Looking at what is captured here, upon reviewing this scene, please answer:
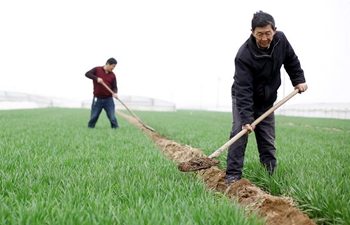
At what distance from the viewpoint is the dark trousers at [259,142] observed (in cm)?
329

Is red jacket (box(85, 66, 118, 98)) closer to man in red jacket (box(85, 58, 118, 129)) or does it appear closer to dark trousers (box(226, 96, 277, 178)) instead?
man in red jacket (box(85, 58, 118, 129))

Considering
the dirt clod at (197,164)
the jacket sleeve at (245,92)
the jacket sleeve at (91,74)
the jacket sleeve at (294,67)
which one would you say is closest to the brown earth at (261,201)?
the dirt clod at (197,164)

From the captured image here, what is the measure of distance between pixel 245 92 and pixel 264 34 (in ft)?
1.78

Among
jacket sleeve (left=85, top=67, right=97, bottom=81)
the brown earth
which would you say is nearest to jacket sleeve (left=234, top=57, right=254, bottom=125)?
the brown earth

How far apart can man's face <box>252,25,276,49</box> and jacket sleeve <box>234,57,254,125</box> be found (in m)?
0.27

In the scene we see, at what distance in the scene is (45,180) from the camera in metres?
2.95

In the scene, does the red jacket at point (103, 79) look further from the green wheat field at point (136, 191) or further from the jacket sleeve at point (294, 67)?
the jacket sleeve at point (294, 67)

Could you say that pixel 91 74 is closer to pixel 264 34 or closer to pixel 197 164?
pixel 197 164

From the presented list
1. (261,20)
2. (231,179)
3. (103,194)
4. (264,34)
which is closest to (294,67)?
(264,34)

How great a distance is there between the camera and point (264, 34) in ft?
9.66

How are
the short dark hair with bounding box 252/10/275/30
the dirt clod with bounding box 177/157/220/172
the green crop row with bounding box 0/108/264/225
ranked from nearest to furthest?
the green crop row with bounding box 0/108/264/225
the short dark hair with bounding box 252/10/275/30
the dirt clod with bounding box 177/157/220/172

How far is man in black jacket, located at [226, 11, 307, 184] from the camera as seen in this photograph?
3050mm

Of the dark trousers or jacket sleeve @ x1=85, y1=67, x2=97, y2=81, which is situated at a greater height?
jacket sleeve @ x1=85, y1=67, x2=97, y2=81

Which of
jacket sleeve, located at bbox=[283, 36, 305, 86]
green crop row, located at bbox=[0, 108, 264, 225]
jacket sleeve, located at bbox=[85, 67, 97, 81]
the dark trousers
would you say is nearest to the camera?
green crop row, located at bbox=[0, 108, 264, 225]
